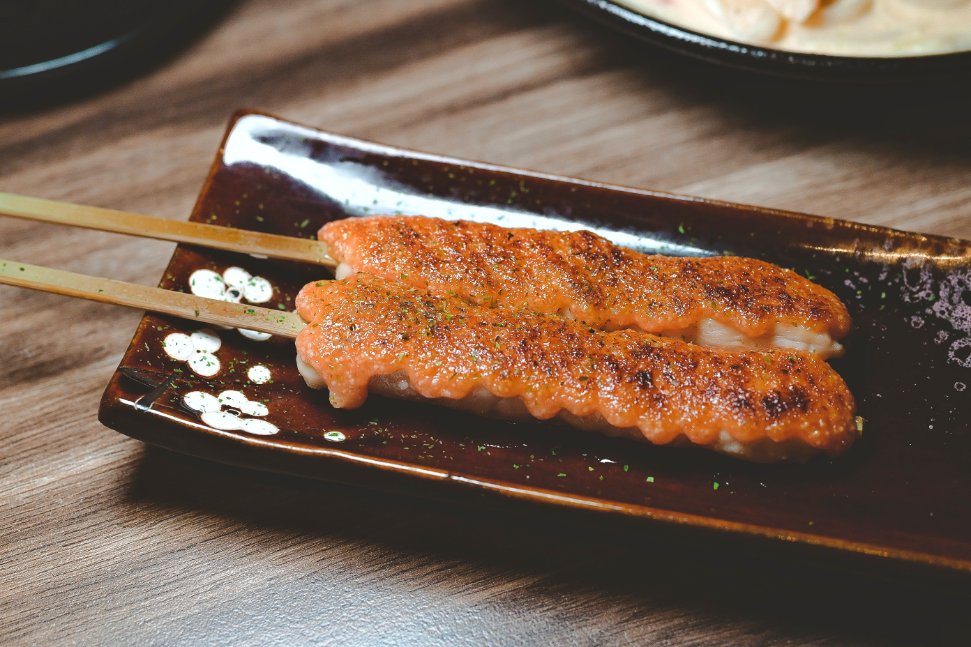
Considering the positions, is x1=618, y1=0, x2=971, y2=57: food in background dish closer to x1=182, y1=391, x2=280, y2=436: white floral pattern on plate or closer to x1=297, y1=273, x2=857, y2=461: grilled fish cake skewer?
x1=297, y1=273, x2=857, y2=461: grilled fish cake skewer

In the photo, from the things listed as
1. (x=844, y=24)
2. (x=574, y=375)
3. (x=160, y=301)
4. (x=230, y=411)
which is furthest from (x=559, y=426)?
(x=844, y=24)

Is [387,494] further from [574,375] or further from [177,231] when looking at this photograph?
[177,231]

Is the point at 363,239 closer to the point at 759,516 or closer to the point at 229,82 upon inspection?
the point at 759,516

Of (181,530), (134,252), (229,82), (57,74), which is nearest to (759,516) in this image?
(181,530)

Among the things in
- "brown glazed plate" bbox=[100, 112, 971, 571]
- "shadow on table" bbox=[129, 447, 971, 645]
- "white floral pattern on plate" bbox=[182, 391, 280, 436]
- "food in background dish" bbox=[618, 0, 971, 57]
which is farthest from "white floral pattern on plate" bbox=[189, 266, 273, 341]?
"food in background dish" bbox=[618, 0, 971, 57]

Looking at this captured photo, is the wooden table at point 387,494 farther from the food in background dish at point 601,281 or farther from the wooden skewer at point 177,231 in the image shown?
the food in background dish at point 601,281
